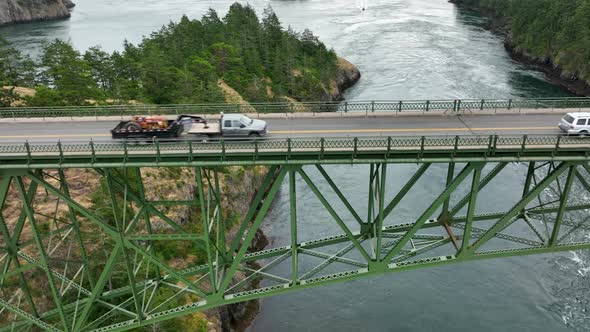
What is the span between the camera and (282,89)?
71.1m

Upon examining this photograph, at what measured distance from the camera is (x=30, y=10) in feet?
482

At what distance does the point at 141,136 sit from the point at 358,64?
74.3 m

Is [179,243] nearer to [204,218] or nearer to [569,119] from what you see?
[204,218]

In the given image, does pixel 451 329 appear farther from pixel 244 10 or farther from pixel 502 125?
pixel 244 10

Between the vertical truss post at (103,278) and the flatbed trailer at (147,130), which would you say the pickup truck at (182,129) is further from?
the vertical truss post at (103,278)

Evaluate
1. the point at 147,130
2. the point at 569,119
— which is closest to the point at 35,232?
the point at 147,130

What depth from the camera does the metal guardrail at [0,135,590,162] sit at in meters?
19.4

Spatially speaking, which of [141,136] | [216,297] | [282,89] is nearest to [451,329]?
[216,297]

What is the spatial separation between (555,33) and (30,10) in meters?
142

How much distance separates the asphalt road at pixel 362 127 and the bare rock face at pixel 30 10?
453ft

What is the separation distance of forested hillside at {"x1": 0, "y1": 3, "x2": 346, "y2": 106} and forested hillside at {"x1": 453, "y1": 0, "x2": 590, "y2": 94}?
38.3 metres

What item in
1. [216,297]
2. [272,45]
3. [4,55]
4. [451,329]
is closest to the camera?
[216,297]

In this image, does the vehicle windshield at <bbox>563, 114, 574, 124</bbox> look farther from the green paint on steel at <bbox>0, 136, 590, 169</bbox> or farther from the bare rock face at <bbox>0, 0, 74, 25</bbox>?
the bare rock face at <bbox>0, 0, 74, 25</bbox>

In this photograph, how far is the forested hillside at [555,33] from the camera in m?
77.6
